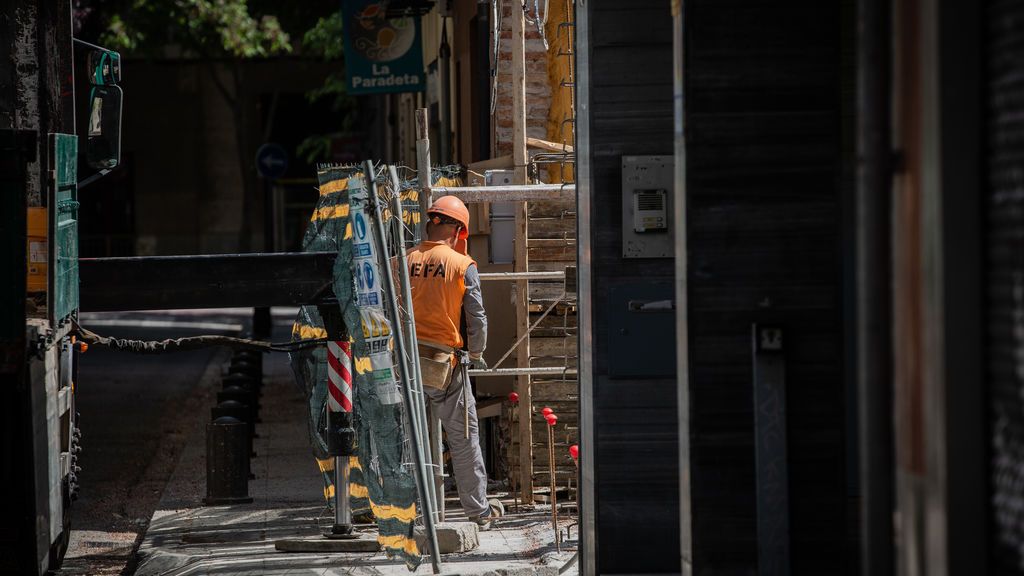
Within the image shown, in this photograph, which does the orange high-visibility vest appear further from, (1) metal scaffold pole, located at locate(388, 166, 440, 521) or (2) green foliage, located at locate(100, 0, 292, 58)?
(2) green foliage, located at locate(100, 0, 292, 58)

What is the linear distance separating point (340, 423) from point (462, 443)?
76 centimetres

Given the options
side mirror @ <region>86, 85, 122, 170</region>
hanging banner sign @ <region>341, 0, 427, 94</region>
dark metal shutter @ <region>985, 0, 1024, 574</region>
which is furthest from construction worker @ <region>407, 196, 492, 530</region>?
hanging banner sign @ <region>341, 0, 427, 94</region>

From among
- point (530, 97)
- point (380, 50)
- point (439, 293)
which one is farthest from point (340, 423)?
point (380, 50)

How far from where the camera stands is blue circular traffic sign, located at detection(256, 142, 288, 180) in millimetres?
25500

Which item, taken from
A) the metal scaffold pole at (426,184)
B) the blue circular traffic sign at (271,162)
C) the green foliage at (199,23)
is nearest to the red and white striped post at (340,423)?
the metal scaffold pole at (426,184)

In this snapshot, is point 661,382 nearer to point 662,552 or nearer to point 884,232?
point 662,552

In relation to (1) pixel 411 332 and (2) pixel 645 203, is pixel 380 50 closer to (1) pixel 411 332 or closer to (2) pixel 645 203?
(1) pixel 411 332

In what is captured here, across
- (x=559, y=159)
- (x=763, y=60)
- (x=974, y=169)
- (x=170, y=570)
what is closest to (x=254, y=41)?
(x=559, y=159)

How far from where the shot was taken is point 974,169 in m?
3.56

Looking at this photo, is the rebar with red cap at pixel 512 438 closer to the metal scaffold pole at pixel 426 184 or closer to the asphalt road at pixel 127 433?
the metal scaffold pole at pixel 426 184

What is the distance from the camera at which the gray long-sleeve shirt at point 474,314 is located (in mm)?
8922

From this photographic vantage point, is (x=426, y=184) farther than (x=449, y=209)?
Yes

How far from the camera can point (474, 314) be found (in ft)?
29.4

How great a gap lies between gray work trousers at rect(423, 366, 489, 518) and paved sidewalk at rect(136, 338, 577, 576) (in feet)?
0.74
